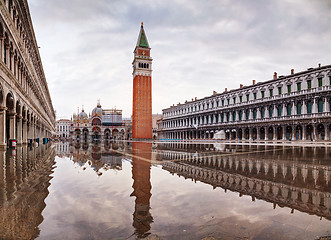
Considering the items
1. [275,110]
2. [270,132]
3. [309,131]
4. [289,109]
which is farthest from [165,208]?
[270,132]

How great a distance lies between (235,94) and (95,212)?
5487 cm

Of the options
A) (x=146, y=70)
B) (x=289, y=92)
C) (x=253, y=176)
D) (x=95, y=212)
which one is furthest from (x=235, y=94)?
(x=95, y=212)

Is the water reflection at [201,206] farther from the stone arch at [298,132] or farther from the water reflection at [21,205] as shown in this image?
the stone arch at [298,132]

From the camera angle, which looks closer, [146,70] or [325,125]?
[325,125]

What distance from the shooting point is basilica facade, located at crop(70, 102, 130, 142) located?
370 ft

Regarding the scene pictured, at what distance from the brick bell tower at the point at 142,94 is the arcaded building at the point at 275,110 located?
72.4 ft

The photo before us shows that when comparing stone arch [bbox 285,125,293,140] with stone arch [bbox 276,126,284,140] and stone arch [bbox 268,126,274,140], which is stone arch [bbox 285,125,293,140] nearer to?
stone arch [bbox 276,126,284,140]

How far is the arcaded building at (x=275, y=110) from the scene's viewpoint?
38344 millimetres

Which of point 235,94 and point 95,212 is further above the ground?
point 235,94

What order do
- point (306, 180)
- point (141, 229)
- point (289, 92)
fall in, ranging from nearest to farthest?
point (141, 229), point (306, 180), point (289, 92)

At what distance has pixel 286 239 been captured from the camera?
2.79 m

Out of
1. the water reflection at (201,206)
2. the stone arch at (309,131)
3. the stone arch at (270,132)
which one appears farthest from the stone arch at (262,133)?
the water reflection at (201,206)

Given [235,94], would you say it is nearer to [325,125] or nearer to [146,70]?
[325,125]

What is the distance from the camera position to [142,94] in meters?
81.9
